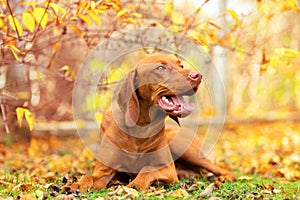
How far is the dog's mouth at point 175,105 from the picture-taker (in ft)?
11.9

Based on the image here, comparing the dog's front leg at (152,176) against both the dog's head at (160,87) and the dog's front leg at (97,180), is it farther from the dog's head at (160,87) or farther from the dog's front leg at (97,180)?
the dog's head at (160,87)

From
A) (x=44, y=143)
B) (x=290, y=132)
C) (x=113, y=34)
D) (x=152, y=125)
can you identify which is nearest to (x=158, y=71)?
(x=152, y=125)

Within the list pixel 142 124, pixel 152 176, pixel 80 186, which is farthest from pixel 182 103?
pixel 80 186

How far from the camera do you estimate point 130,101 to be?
3805 mm

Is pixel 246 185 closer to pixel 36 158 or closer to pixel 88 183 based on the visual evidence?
pixel 88 183

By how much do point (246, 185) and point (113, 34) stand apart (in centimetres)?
216

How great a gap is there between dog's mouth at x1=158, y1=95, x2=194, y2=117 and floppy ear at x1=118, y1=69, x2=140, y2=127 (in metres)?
0.21

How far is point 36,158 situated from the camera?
5.84 m

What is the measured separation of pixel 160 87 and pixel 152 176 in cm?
69

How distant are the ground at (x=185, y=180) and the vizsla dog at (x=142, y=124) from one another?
0.45 feet

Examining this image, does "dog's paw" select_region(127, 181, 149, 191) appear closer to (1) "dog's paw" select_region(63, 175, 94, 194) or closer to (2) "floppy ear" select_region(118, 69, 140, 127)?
(1) "dog's paw" select_region(63, 175, 94, 194)

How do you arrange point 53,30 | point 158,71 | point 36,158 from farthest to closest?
point 36,158, point 53,30, point 158,71

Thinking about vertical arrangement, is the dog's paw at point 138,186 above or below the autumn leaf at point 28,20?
below

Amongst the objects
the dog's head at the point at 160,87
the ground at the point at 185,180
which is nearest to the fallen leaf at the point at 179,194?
the ground at the point at 185,180
